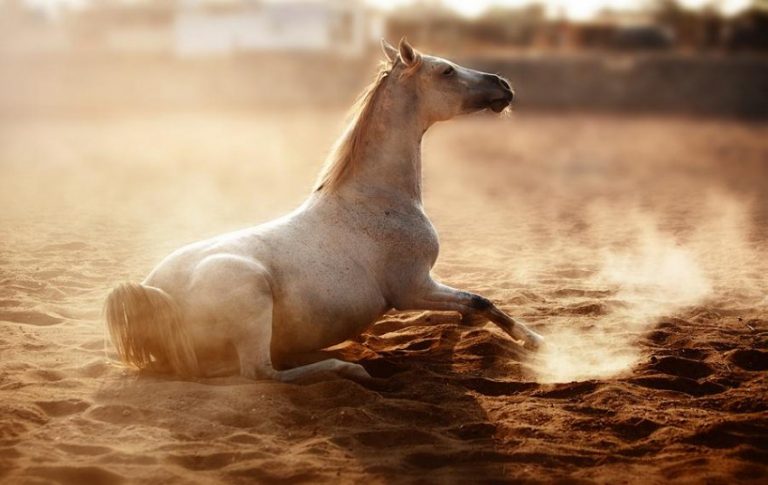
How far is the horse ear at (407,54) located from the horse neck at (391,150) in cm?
19

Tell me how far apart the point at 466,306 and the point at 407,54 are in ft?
6.04

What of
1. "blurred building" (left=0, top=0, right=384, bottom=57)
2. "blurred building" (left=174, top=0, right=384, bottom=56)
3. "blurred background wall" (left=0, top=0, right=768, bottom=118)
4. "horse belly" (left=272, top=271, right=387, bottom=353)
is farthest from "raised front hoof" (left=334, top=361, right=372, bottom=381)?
"blurred building" (left=174, top=0, right=384, bottom=56)

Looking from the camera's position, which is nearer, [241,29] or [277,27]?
[277,27]

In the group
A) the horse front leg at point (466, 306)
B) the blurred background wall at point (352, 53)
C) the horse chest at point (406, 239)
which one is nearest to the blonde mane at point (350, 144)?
the horse chest at point (406, 239)

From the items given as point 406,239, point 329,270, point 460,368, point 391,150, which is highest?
point 391,150

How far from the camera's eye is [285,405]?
4.81 metres

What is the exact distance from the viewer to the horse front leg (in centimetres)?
582

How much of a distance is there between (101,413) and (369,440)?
155 cm

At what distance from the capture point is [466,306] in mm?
5871

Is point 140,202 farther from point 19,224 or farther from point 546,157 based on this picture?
point 546,157

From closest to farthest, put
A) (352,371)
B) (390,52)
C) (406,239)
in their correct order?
(352,371), (406,239), (390,52)

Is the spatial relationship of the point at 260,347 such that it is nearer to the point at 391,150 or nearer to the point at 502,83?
the point at 391,150

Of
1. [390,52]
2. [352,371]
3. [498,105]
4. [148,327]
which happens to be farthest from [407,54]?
[148,327]

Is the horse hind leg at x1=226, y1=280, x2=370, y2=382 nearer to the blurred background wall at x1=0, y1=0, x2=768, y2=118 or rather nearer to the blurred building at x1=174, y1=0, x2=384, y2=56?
the blurred background wall at x1=0, y1=0, x2=768, y2=118
